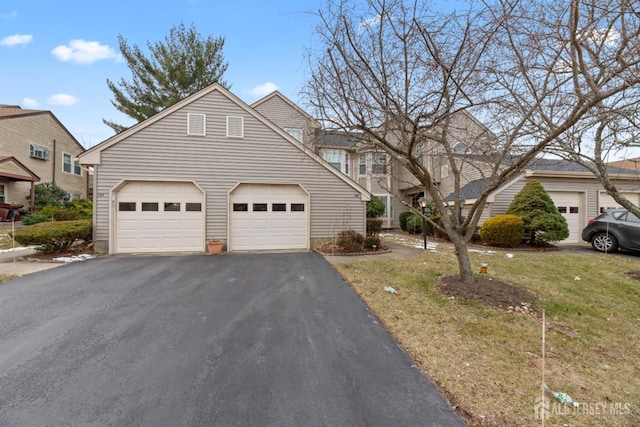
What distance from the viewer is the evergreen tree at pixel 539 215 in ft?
35.4

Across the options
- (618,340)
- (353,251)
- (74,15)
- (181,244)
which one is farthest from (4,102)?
(618,340)

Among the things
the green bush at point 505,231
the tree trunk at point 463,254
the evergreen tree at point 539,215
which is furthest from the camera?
the green bush at point 505,231

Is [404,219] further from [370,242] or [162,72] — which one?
[162,72]

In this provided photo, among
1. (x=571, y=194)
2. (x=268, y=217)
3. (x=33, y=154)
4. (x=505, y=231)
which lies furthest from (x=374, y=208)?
(x=33, y=154)

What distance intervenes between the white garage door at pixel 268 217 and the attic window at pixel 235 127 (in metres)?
1.93

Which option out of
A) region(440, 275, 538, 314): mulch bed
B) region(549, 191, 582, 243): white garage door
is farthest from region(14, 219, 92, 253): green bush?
region(549, 191, 582, 243): white garage door

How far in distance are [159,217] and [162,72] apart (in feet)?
46.2

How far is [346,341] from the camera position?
12.1 ft

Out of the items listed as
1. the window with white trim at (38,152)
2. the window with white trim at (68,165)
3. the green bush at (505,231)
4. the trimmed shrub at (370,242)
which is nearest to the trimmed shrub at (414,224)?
the green bush at (505,231)

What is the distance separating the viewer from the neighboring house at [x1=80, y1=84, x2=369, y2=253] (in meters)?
9.42

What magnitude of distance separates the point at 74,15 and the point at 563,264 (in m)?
18.2

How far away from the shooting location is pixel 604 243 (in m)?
10.2

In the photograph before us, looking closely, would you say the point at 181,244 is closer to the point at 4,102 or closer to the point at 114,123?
the point at 114,123
